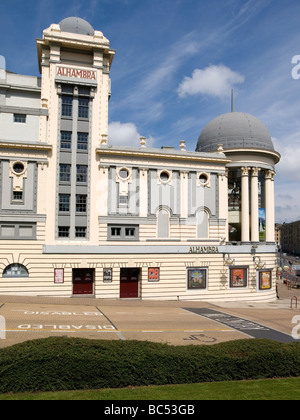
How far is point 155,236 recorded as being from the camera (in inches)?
1614

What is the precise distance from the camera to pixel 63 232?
38.6m

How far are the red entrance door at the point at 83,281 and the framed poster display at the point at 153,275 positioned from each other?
6045 mm

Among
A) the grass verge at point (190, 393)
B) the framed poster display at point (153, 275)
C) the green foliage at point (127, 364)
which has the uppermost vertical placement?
the framed poster display at point (153, 275)

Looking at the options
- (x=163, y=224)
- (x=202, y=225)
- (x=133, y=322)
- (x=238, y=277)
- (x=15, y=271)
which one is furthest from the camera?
(x=238, y=277)

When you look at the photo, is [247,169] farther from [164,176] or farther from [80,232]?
[80,232]

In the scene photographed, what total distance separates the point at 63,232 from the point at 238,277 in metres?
20.7

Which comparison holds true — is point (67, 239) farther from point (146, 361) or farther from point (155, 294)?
point (146, 361)

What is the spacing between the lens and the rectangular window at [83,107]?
40381 mm

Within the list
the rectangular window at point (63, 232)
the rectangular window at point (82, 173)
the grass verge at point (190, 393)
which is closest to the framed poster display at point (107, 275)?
the rectangular window at point (63, 232)

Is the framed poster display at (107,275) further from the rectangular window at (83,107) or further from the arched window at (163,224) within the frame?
the rectangular window at (83,107)

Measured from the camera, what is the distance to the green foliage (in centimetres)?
1275

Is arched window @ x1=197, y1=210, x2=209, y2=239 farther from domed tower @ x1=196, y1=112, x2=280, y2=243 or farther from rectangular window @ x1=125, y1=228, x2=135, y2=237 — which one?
rectangular window @ x1=125, y1=228, x2=135, y2=237

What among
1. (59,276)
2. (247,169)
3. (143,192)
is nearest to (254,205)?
(247,169)
